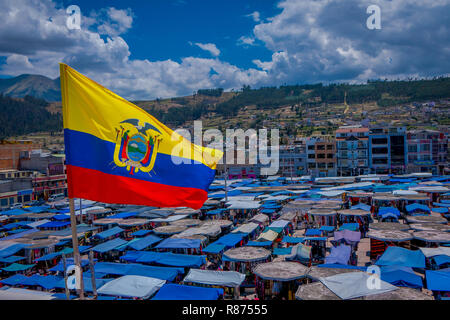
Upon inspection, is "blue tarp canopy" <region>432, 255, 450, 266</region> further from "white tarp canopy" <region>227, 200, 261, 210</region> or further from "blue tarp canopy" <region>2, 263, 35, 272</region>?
"blue tarp canopy" <region>2, 263, 35, 272</region>

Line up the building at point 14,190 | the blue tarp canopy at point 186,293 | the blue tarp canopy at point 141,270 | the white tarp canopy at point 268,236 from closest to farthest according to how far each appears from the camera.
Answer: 1. the blue tarp canopy at point 186,293
2. the blue tarp canopy at point 141,270
3. the white tarp canopy at point 268,236
4. the building at point 14,190

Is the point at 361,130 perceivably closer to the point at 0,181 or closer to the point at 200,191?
the point at 0,181

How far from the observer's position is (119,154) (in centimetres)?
503

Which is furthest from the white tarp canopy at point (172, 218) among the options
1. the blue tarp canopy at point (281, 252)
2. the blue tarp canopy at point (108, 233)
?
the blue tarp canopy at point (281, 252)

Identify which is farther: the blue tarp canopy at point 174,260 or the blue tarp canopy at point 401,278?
the blue tarp canopy at point 174,260

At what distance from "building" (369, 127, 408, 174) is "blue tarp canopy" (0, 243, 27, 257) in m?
46.1

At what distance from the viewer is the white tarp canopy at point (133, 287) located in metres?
11.0

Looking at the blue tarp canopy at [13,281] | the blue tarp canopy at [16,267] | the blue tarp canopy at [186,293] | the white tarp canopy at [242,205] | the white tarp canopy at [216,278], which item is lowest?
the blue tarp canopy at [16,267]

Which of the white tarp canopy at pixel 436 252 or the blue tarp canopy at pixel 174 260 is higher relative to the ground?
the white tarp canopy at pixel 436 252

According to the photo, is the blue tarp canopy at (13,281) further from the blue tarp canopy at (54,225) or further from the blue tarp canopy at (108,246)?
the blue tarp canopy at (54,225)

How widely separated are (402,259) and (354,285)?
4.42 metres

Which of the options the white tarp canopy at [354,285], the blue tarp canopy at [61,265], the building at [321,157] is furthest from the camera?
the building at [321,157]

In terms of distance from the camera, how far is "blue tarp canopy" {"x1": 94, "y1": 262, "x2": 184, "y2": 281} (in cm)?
1274

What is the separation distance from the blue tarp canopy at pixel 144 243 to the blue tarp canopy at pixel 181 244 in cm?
78
